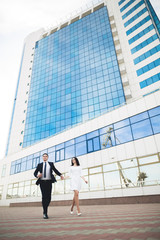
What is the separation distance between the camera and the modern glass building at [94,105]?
14.0 m

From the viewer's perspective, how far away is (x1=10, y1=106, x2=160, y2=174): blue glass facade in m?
13.6

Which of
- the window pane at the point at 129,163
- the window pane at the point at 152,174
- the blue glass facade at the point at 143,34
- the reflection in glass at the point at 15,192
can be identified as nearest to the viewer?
the window pane at the point at 152,174

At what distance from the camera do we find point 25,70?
48.3 meters

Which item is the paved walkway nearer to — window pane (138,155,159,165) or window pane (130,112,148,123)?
window pane (138,155,159,165)

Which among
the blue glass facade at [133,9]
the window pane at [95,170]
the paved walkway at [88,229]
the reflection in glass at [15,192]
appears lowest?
the paved walkway at [88,229]

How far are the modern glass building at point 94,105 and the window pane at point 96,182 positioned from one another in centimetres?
9

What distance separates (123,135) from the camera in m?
15.0

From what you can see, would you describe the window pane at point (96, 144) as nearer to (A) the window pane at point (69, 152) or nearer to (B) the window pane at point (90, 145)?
(B) the window pane at point (90, 145)

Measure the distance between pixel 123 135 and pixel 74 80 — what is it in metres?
24.4

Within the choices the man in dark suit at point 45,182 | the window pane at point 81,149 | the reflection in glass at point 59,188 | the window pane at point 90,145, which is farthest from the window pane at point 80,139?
the man in dark suit at point 45,182

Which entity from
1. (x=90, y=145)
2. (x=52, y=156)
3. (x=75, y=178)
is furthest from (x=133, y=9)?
(x=75, y=178)

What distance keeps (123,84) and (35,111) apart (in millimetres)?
21208

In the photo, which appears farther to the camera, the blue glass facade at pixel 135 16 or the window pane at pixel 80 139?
the blue glass facade at pixel 135 16

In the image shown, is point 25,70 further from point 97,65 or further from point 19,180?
point 19,180
